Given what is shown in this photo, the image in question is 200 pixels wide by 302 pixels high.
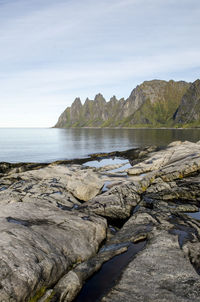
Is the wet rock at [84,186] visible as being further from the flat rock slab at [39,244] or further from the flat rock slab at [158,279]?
the flat rock slab at [158,279]

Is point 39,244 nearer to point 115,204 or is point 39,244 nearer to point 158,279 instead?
point 158,279

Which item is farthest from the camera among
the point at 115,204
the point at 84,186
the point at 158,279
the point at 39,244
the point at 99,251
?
the point at 84,186

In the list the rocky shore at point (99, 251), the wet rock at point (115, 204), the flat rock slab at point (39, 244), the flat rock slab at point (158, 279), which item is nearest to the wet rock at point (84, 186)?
the rocky shore at point (99, 251)

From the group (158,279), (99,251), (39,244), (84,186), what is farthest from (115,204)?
(158,279)

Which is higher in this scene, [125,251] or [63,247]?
[63,247]

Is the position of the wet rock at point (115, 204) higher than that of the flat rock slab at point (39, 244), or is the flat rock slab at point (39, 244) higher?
the flat rock slab at point (39, 244)

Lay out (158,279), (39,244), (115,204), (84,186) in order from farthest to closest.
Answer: (84,186) → (115,204) → (39,244) → (158,279)

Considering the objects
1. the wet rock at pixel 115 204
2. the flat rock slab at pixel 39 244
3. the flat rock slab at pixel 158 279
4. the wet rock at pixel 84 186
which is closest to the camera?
the flat rock slab at pixel 158 279

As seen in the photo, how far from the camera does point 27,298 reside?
899 centimetres

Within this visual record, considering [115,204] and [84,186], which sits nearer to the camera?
[115,204]

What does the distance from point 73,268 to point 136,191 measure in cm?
1401

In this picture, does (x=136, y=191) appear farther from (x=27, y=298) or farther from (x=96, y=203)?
(x=27, y=298)

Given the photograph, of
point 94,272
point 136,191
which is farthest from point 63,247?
point 136,191

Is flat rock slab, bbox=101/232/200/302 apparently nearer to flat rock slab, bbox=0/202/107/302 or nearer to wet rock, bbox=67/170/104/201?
flat rock slab, bbox=0/202/107/302
